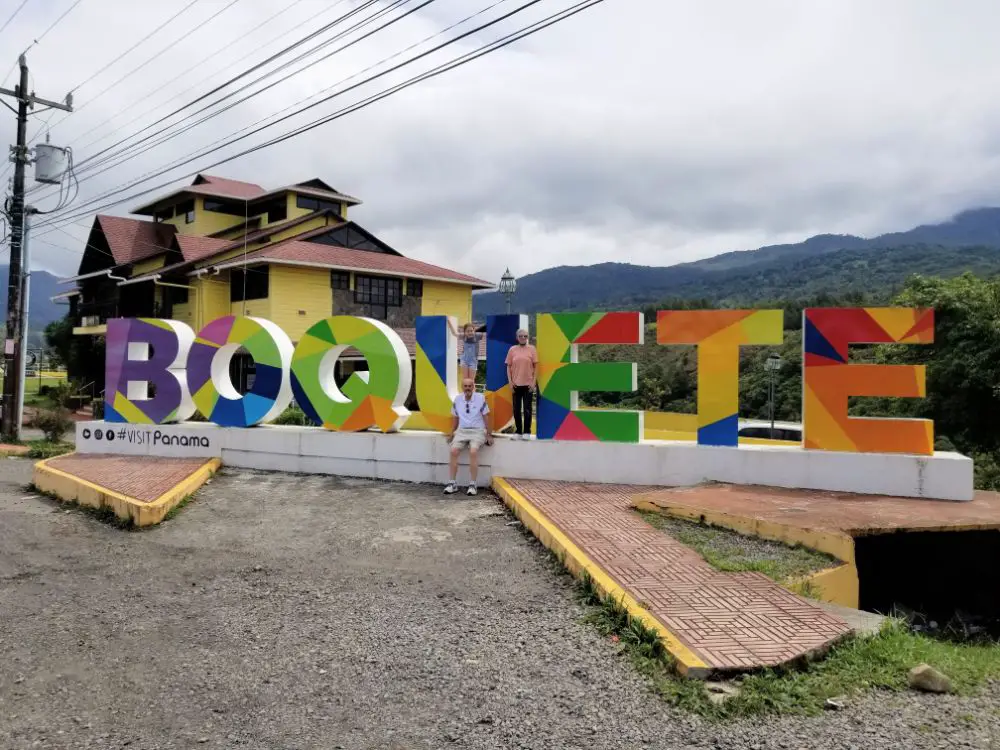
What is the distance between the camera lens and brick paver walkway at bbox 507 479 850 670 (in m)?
4.65

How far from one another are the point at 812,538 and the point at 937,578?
2357mm

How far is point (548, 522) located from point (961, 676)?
398 cm

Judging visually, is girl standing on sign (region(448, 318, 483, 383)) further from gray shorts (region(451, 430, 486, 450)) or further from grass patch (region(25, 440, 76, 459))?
grass patch (region(25, 440, 76, 459))

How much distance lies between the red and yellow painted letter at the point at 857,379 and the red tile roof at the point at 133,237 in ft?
95.1

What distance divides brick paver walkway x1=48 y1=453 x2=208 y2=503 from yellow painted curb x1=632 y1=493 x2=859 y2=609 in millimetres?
6480

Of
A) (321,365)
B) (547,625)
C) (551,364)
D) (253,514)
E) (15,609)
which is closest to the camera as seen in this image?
(547,625)

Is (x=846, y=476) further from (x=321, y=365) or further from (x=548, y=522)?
(x=321, y=365)

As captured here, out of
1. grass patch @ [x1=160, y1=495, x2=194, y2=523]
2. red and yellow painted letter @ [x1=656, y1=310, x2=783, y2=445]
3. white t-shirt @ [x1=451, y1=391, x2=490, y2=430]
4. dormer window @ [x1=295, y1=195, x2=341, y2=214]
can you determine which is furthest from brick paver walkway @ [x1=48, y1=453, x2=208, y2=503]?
dormer window @ [x1=295, y1=195, x2=341, y2=214]

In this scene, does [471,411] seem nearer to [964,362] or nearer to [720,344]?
[720,344]

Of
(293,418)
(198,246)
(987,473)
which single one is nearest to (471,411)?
(293,418)

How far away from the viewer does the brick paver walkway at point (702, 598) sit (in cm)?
465

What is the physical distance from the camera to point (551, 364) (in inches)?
405

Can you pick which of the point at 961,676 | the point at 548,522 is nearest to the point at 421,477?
the point at 548,522

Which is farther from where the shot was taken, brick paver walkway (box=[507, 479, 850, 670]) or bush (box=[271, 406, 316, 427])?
bush (box=[271, 406, 316, 427])
